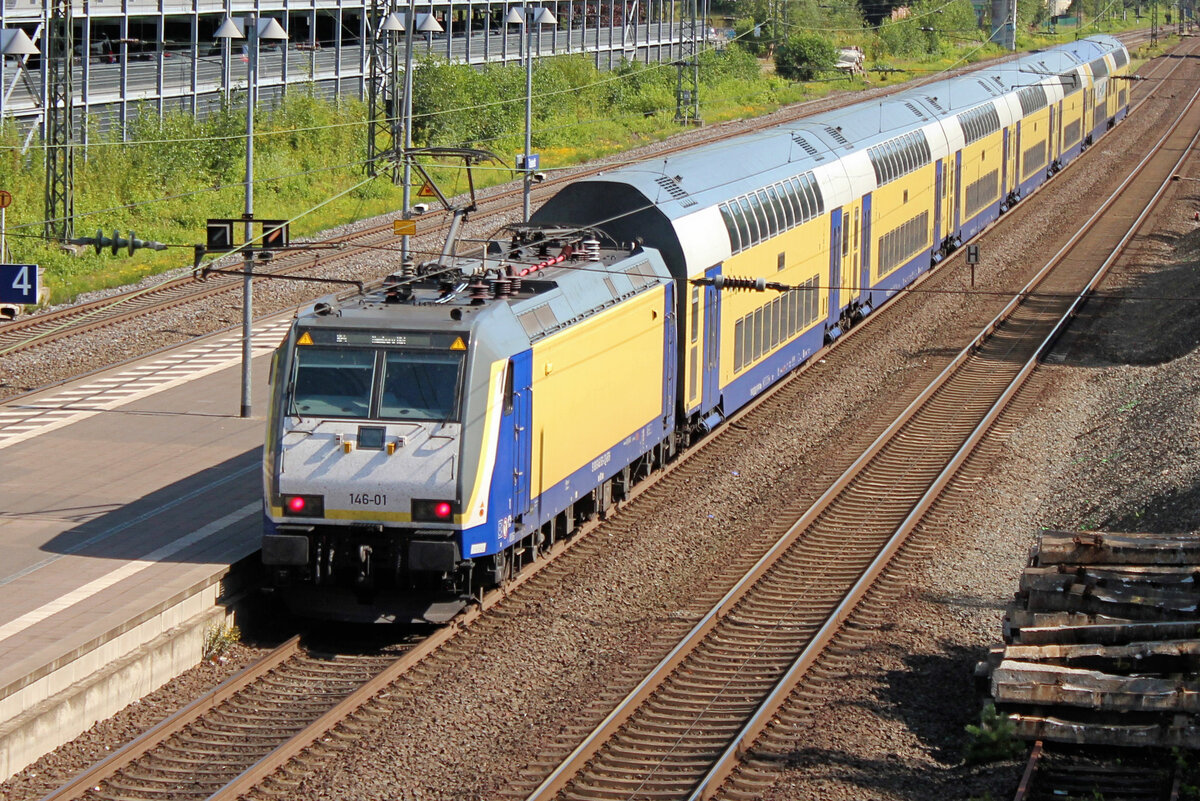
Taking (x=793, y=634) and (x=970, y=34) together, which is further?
(x=970, y=34)

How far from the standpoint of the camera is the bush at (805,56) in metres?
89.3

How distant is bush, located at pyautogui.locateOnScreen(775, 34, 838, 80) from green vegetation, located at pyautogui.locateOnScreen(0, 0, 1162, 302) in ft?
0.27

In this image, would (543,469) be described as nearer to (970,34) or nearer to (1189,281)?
(1189,281)

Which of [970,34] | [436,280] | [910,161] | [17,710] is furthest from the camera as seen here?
[970,34]

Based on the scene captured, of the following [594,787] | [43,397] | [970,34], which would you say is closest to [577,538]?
[594,787]

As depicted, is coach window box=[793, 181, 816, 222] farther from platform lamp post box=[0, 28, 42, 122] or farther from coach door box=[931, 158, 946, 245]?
platform lamp post box=[0, 28, 42, 122]

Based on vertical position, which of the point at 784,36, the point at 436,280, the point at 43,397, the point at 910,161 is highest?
the point at 784,36

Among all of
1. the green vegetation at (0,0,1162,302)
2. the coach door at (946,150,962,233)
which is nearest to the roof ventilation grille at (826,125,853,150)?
the coach door at (946,150,962,233)

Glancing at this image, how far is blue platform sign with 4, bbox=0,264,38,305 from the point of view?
18047mm

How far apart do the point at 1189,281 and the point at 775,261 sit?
15.4 meters

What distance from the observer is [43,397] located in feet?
78.9

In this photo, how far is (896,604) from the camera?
16594 millimetres

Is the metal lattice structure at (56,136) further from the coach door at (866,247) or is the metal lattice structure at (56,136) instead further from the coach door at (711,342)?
the coach door at (711,342)

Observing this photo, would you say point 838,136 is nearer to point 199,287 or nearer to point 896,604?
point 199,287
